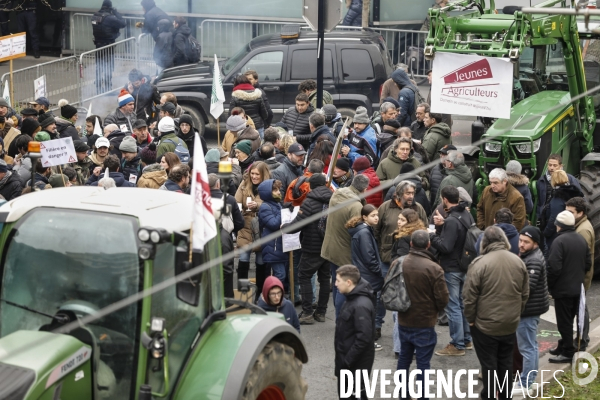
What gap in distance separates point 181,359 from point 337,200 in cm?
439

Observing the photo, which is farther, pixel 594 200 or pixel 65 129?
pixel 65 129

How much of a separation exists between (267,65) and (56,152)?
720 centimetres

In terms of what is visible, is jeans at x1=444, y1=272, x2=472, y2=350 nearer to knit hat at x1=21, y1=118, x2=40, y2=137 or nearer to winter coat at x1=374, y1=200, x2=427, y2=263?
winter coat at x1=374, y1=200, x2=427, y2=263

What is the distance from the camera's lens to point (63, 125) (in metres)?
14.0

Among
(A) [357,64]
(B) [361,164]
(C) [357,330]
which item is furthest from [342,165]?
(A) [357,64]

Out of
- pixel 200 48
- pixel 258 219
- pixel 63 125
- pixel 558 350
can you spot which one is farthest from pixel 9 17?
pixel 558 350

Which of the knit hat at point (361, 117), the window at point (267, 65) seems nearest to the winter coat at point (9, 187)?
the knit hat at point (361, 117)

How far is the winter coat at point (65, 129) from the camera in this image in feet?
44.9

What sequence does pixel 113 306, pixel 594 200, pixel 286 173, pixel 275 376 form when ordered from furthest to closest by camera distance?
pixel 594 200 < pixel 286 173 < pixel 275 376 < pixel 113 306

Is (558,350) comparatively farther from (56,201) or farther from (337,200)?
(56,201)

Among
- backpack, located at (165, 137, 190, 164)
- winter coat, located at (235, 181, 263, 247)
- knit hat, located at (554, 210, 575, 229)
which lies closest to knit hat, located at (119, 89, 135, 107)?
backpack, located at (165, 137, 190, 164)

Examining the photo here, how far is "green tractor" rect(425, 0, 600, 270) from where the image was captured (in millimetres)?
11422

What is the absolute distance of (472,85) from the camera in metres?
11.4

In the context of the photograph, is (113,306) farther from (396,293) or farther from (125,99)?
(125,99)
